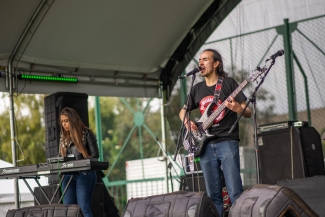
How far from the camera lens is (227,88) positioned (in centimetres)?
461

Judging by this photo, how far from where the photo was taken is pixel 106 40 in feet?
23.1

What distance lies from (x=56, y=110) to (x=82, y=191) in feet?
4.94

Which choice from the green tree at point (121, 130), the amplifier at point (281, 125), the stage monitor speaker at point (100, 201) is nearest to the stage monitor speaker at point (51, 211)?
the stage monitor speaker at point (100, 201)

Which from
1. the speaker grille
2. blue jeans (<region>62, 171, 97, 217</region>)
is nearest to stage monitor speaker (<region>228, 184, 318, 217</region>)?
blue jeans (<region>62, 171, 97, 217</region>)

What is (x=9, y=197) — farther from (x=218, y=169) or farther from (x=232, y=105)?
(x=232, y=105)

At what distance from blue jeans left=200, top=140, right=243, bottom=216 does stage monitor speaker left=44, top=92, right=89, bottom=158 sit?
250 cm

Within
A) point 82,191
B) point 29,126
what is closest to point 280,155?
point 82,191

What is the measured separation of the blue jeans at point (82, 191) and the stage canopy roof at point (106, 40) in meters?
1.75

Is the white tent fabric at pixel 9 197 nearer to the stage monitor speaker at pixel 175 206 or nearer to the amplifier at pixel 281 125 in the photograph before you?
the amplifier at pixel 281 125

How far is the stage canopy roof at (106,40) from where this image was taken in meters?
6.49

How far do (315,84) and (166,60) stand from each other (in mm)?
2068

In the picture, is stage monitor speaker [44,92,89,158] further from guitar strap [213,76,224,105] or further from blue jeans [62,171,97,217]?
guitar strap [213,76,224,105]

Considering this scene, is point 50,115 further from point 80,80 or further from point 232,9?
point 232,9

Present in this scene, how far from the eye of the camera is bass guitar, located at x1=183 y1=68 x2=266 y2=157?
14.7 ft
